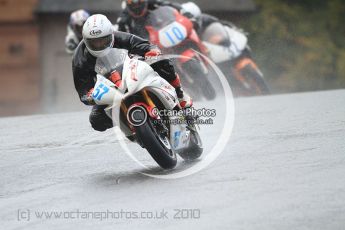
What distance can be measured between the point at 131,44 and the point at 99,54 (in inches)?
18.8

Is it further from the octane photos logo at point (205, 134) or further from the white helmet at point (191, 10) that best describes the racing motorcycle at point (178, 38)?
the octane photos logo at point (205, 134)

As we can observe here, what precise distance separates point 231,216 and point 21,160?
14.4 feet

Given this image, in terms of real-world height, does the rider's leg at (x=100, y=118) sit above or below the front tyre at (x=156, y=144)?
below

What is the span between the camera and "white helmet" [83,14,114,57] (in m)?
9.17

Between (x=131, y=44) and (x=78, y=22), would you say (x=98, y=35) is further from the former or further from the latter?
(x=78, y=22)

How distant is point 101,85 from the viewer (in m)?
9.01

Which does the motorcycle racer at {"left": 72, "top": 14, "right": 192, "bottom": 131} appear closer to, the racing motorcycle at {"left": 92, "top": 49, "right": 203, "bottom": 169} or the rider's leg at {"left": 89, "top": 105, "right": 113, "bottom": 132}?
the rider's leg at {"left": 89, "top": 105, "right": 113, "bottom": 132}

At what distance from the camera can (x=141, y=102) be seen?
353 inches

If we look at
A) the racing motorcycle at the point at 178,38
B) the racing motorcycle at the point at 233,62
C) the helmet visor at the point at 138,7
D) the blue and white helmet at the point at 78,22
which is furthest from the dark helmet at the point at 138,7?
the blue and white helmet at the point at 78,22

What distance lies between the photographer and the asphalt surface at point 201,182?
23.9ft

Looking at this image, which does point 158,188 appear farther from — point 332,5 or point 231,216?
point 332,5

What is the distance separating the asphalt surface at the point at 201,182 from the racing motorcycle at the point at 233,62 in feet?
16.3

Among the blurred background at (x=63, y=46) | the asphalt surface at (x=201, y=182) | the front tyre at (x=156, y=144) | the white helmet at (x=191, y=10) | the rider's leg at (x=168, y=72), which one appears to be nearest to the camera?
the asphalt surface at (x=201, y=182)

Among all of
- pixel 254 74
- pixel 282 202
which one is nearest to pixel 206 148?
pixel 282 202
